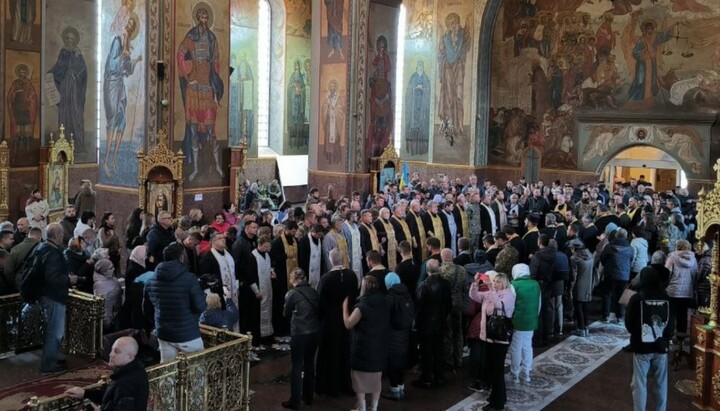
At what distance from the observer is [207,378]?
7.26 m

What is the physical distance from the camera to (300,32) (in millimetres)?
30266

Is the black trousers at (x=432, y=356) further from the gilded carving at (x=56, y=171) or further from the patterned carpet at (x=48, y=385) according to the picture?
the gilded carving at (x=56, y=171)

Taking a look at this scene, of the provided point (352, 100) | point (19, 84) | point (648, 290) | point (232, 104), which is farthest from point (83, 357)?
point (232, 104)

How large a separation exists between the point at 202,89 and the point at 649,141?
17.4 meters

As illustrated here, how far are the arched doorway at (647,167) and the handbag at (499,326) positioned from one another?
66.6ft

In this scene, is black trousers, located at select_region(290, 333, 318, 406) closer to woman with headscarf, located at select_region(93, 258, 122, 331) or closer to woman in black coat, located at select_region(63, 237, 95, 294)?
woman with headscarf, located at select_region(93, 258, 122, 331)

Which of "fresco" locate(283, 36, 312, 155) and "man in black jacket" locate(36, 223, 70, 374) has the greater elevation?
"fresco" locate(283, 36, 312, 155)

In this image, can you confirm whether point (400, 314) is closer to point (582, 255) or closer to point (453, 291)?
point (453, 291)

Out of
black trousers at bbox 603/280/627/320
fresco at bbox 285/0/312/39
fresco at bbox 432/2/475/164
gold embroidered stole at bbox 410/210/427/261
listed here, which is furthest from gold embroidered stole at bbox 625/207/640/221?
fresco at bbox 285/0/312/39

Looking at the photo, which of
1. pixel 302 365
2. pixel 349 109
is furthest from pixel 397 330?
pixel 349 109

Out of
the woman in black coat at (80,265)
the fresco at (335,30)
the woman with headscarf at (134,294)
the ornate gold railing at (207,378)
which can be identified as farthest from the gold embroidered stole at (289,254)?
the fresco at (335,30)

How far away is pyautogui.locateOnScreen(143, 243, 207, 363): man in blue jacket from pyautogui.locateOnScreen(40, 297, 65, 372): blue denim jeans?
79.8 inches

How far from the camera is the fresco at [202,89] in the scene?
16797mm

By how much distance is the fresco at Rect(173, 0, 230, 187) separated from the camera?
1680cm
